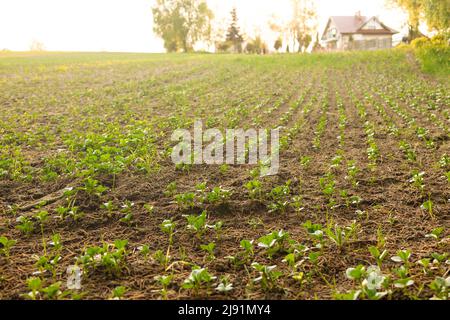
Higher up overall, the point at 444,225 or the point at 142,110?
the point at 142,110

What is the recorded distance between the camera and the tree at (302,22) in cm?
5397

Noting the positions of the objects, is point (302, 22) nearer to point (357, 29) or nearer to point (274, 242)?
point (357, 29)

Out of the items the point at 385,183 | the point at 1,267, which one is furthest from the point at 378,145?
the point at 1,267

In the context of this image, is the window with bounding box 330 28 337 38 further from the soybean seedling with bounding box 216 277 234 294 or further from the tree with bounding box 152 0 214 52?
the soybean seedling with bounding box 216 277 234 294

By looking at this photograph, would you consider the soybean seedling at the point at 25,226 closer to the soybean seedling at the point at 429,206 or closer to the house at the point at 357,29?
the soybean seedling at the point at 429,206

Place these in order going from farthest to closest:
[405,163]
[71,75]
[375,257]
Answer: [71,75] < [405,163] < [375,257]

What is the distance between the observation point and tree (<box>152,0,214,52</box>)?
197 feet

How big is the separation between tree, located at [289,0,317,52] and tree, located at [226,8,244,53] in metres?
10.9

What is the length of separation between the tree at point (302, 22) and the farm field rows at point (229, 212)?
48.9m

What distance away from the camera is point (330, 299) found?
2.65m

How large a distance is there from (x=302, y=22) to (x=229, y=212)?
55.6 metres

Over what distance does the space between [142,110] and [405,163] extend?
757cm

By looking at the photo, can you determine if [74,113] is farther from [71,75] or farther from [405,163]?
[71,75]

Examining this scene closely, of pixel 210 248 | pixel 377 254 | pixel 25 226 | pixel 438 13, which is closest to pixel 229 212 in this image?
pixel 210 248
